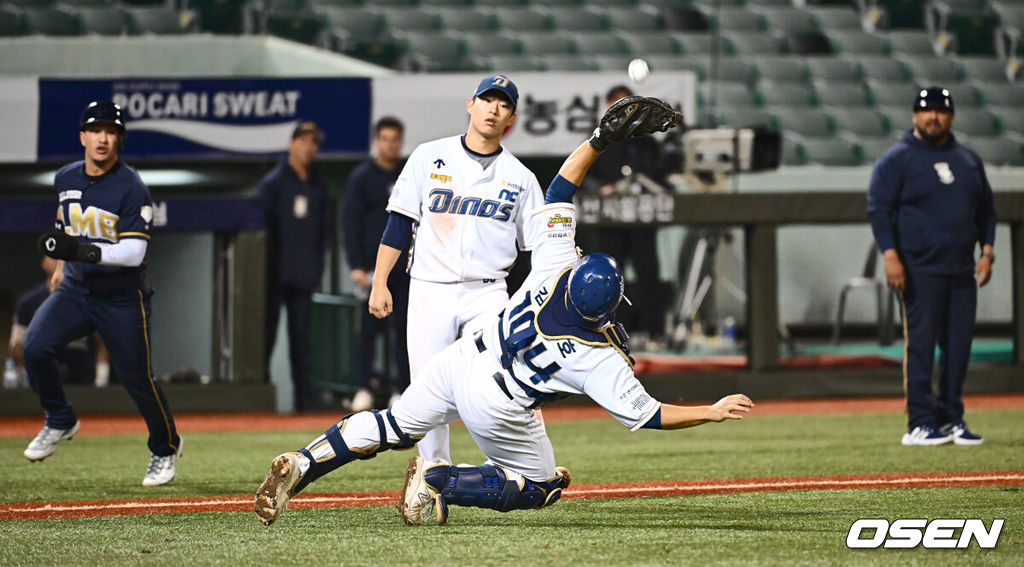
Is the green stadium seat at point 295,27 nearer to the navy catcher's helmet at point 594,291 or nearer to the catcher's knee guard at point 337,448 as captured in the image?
the catcher's knee guard at point 337,448

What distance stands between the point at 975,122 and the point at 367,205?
975 cm

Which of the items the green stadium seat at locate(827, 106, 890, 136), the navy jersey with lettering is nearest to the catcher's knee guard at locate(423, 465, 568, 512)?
the navy jersey with lettering

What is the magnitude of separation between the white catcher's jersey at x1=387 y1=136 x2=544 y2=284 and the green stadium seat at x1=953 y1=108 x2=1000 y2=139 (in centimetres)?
1247

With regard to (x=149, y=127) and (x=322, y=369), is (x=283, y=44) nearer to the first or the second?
(x=149, y=127)

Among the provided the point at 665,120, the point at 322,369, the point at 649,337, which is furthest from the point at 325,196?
the point at 665,120

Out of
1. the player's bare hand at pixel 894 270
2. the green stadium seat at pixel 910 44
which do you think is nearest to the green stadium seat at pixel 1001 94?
the green stadium seat at pixel 910 44

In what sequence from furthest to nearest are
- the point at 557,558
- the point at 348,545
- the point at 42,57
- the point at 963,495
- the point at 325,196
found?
the point at 42,57 → the point at 325,196 → the point at 963,495 → the point at 348,545 → the point at 557,558

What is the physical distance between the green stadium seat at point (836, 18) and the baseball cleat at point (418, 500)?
48.9ft

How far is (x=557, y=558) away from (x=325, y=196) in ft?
23.1

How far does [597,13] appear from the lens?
57.6 ft

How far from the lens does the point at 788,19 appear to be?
1833cm

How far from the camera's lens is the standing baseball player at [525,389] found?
430cm

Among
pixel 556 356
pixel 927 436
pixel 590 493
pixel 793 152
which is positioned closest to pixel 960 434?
pixel 927 436

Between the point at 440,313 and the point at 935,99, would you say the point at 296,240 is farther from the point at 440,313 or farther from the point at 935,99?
the point at 440,313
